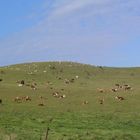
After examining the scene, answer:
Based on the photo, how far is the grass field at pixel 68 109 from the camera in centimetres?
2208

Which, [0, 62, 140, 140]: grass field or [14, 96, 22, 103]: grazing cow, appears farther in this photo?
[14, 96, 22, 103]: grazing cow

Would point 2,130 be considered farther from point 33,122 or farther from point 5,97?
point 5,97

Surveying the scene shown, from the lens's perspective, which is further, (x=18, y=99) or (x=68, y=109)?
(x=18, y=99)

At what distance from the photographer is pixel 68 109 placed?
1149 inches

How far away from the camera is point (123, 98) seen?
32.2 meters

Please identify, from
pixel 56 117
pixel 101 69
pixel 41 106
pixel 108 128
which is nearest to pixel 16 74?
pixel 101 69

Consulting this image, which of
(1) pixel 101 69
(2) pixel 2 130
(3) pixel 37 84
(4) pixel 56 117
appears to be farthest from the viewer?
(1) pixel 101 69

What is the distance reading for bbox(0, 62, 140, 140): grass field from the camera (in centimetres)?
2208

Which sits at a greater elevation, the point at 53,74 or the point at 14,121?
the point at 53,74

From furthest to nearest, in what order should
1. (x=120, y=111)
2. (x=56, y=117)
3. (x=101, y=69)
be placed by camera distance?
(x=101, y=69) → (x=120, y=111) → (x=56, y=117)

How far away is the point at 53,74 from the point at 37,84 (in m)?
6.52

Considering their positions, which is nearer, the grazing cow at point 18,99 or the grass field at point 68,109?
the grass field at point 68,109

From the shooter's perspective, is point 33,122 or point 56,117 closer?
point 33,122

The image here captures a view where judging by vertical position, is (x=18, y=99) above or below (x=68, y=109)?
above
